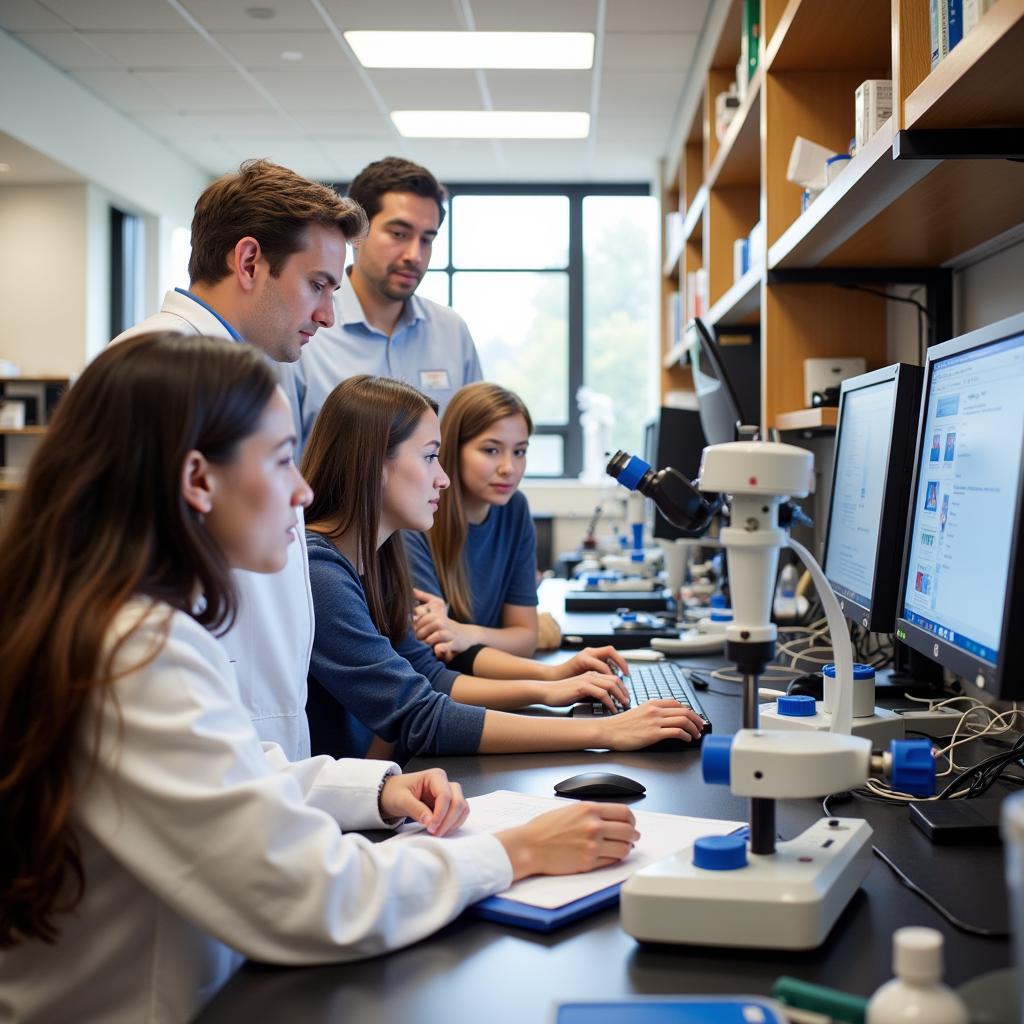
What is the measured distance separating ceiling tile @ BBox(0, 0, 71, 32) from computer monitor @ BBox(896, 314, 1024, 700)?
4.22 meters

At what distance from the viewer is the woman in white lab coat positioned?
0.77m

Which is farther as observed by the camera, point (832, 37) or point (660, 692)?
point (832, 37)

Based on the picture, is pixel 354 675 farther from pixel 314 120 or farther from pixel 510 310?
pixel 510 310

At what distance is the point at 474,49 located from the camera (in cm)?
455

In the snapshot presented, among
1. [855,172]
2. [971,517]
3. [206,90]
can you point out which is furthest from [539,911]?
[206,90]

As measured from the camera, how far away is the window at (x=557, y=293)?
6.78 meters

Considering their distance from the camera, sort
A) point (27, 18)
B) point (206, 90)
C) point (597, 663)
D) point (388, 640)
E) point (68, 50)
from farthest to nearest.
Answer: point (206, 90) < point (68, 50) < point (27, 18) < point (597, 663) < point (388, 640)

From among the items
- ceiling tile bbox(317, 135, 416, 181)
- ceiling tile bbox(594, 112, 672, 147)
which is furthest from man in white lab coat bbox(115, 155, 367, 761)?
ceiling tile bbox(317, 135, 416, 181)

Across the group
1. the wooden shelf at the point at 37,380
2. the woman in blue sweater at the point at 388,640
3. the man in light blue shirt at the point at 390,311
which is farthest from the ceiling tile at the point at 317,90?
the woman in blue sweater at the point at 388,640

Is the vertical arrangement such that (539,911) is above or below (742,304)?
below

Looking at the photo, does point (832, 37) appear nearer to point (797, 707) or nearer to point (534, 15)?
point (797, 707)

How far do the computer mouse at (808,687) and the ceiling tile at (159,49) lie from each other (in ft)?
13.1

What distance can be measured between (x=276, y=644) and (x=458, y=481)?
3.34 feet

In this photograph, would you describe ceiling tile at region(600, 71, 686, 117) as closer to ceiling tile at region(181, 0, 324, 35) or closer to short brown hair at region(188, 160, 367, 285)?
ceiling tile at region(181, 0, 324, 35)
